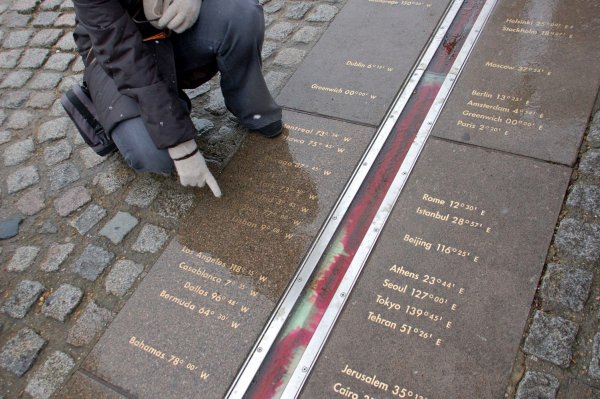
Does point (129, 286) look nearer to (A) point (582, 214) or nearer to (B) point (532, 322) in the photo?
(B) point (532, 322)

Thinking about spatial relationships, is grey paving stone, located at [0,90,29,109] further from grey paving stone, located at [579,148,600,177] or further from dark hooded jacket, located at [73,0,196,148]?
grey paving stone, located at [579,148,600,177]

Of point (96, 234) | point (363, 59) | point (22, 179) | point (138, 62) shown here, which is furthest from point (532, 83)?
point (22, 179)

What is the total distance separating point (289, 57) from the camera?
3648 mm

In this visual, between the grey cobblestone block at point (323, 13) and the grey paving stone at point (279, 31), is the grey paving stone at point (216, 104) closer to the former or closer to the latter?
the grey paving stone at point (279, 31)

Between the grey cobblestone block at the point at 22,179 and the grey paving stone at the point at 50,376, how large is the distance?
1.24m

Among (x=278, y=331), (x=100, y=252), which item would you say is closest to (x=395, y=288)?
(x=278, y=331)

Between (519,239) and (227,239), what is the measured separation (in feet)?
4.72

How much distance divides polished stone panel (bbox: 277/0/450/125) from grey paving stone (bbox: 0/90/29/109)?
6.36ft

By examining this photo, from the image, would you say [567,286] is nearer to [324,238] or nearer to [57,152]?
[324,238]

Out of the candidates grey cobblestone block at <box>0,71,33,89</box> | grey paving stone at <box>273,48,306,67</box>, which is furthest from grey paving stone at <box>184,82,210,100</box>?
grey cobblestone block at <box>0,71,33,89</box>

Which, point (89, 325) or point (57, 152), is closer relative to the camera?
point (89, 325)

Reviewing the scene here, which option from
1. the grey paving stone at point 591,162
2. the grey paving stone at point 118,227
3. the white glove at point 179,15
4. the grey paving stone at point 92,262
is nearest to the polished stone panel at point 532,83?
the grey paving stone at point 591,162

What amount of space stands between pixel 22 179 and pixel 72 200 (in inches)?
17.5

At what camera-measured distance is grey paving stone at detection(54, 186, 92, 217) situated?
9.70ft
